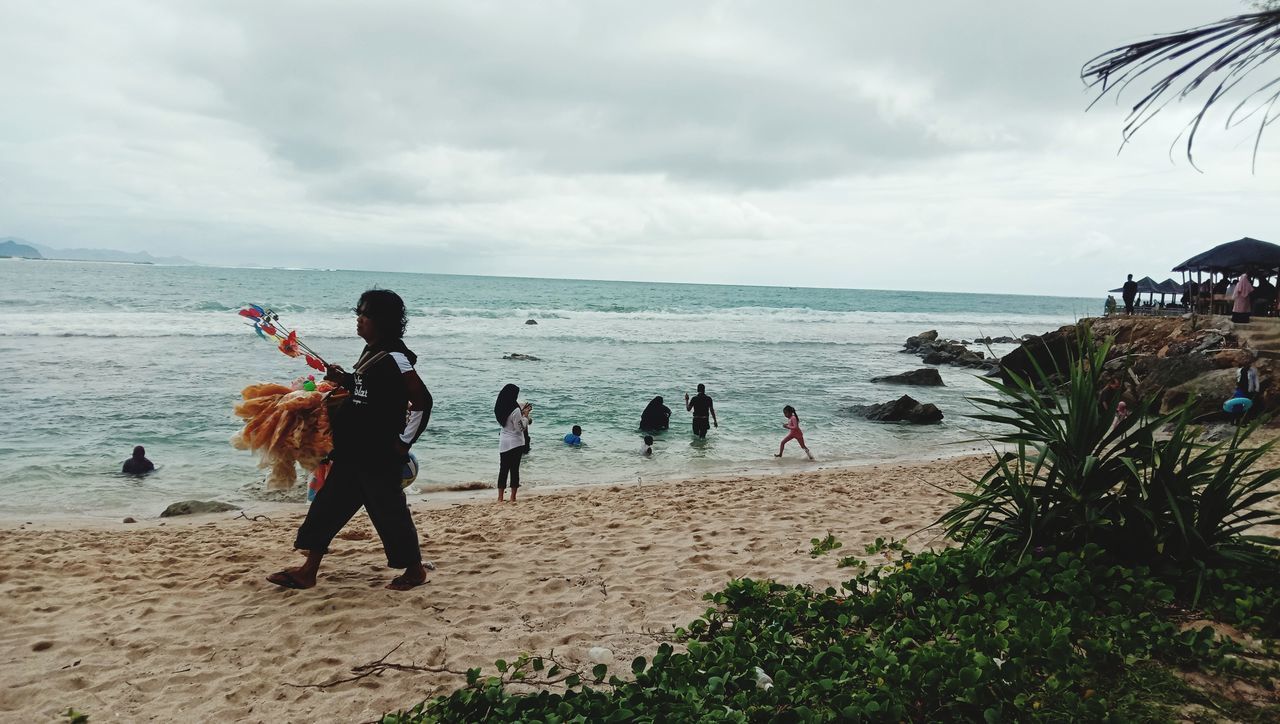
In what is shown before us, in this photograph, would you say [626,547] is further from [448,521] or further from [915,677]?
[915,677]

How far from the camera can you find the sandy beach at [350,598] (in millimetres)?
3633

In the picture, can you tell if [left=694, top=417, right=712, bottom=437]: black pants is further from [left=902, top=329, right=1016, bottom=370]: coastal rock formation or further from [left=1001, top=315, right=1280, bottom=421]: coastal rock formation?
[left=902, top=329, right=1016, bottom=370]: coastal rock formation

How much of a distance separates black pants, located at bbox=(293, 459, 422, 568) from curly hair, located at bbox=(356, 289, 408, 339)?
0.88 metres

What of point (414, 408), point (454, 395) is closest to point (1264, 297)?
point (454, 395)

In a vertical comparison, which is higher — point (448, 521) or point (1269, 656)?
point (1269, 656)

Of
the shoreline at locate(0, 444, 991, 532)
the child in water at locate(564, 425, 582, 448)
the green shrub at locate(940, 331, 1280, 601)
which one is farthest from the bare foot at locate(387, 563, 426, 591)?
the child in water at locate(564, 425, 582, 448)

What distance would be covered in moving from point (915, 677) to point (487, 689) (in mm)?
1880

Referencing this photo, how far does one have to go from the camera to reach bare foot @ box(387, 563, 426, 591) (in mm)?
5016

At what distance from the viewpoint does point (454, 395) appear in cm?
1877

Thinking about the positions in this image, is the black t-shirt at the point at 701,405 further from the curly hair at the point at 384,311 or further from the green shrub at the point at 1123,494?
the curly hair at the point at 384,311

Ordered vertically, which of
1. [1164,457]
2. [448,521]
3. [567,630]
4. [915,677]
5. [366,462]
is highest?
[1164,457]

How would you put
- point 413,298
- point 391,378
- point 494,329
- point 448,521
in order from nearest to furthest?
point 391,378 → point 448,521 → point 494,329 → point 413,298

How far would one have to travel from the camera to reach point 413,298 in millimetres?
66188

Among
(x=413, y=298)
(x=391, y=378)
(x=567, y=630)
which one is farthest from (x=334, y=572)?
(x=413, y=298)
